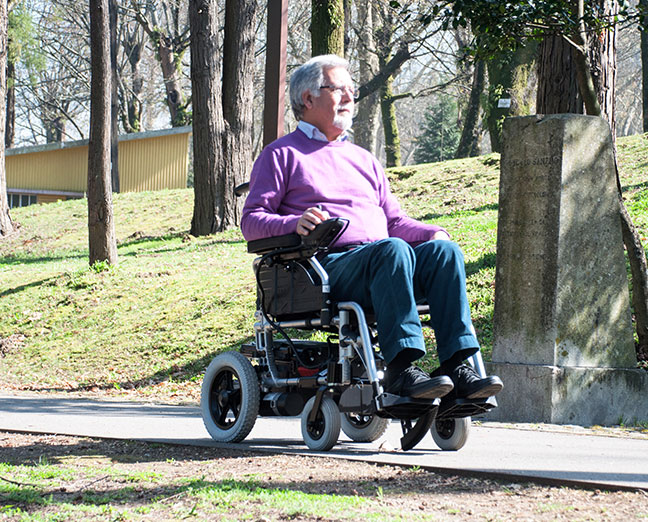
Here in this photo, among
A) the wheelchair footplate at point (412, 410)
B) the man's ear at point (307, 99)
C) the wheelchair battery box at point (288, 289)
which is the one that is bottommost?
the wheelchair footplate at point (412, 410)

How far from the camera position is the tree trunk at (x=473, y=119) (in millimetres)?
28141

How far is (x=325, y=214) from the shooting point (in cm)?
427

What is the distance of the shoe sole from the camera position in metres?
3.83

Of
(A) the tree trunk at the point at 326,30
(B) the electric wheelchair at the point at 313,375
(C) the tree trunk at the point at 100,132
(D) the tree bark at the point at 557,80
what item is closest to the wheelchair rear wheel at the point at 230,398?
(B) the electric wheelchair at the point at 313,375

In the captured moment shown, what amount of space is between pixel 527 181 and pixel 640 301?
201 cm

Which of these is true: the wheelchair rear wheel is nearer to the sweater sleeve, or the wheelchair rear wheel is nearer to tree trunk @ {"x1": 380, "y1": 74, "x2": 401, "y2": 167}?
Result: the sweater sleeve

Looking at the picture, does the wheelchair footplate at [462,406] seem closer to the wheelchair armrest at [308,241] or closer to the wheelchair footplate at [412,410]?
the wheelchair footplate at [412,410]

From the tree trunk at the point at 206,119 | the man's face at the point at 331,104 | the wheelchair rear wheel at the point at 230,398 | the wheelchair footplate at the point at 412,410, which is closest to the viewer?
the wheelchair footplate at the point at 412,410

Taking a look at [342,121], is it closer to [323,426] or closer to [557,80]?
[323,426]

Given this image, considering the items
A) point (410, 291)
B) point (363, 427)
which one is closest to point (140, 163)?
point (363, 427)

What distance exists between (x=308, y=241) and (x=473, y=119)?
2491 cm

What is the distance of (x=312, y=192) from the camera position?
15.2 ft

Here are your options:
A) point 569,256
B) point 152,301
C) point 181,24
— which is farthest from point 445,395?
point 181,24

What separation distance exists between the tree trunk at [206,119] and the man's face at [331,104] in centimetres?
1294
